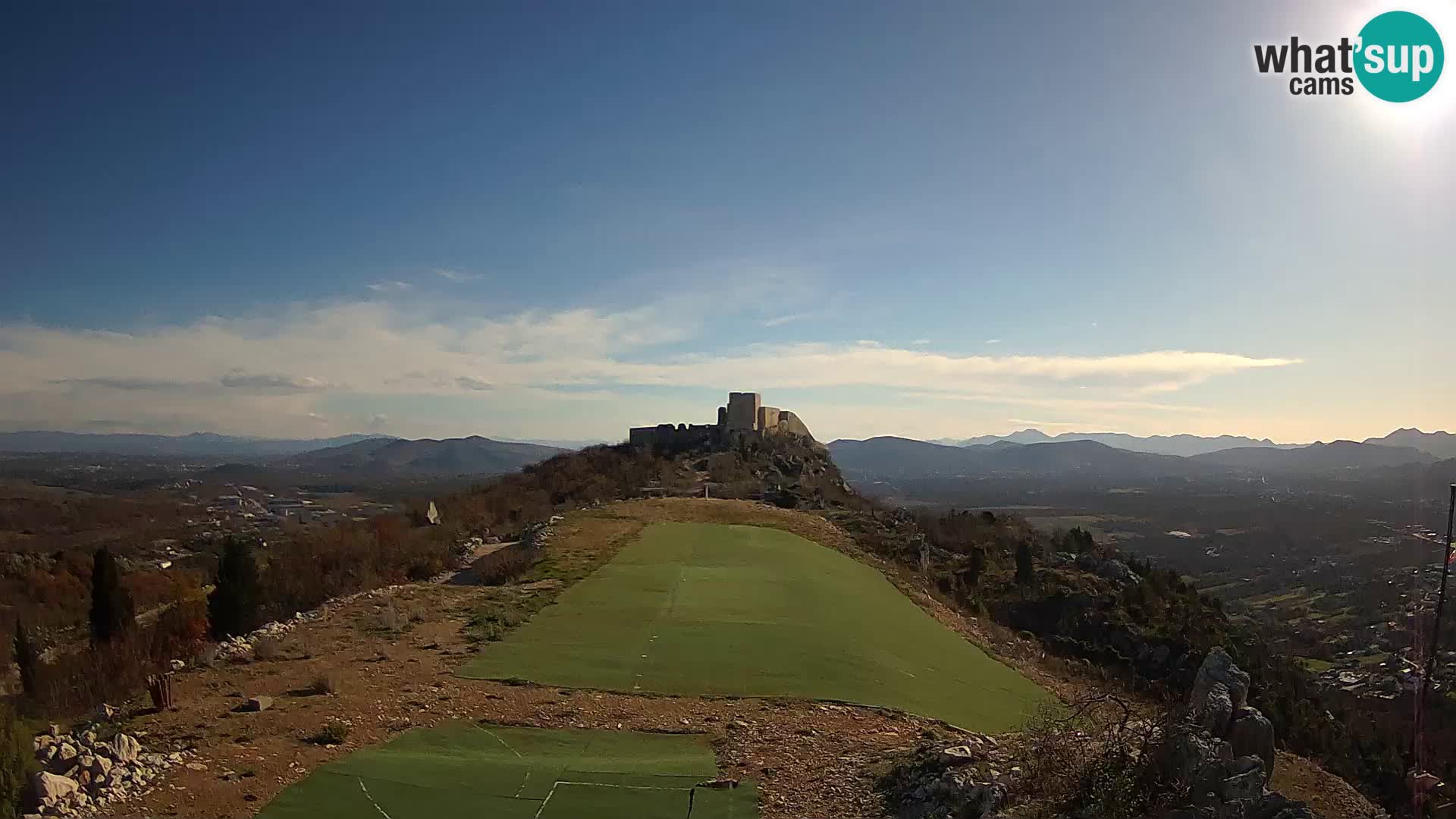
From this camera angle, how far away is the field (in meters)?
7.33

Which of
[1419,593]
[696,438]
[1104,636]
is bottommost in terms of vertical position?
[1104,636]

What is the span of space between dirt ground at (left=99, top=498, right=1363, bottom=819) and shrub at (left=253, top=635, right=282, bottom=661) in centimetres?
14

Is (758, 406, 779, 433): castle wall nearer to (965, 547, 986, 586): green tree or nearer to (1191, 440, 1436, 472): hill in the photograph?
(965, 547, 986, 586): green tree

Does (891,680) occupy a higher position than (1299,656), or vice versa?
(891,680)

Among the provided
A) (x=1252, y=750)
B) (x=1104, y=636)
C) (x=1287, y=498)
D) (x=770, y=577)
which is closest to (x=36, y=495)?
(x=770, y=577)

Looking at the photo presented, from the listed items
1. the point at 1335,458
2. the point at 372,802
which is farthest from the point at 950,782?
the point at 1335,458

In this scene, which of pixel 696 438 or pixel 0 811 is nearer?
pixel 0 811

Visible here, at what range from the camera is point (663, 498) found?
3391 cm

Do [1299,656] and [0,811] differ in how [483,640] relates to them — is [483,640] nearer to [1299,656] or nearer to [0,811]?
[0,811]

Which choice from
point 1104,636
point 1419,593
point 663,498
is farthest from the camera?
point 663,498

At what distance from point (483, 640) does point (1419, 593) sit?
92.4ft

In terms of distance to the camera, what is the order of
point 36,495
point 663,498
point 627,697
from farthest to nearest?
point 36,495
point 663,498
point 627,697

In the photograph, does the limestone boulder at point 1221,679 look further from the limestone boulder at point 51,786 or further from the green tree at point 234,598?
the green tree at point 234,598

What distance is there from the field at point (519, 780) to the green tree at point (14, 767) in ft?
6.28
